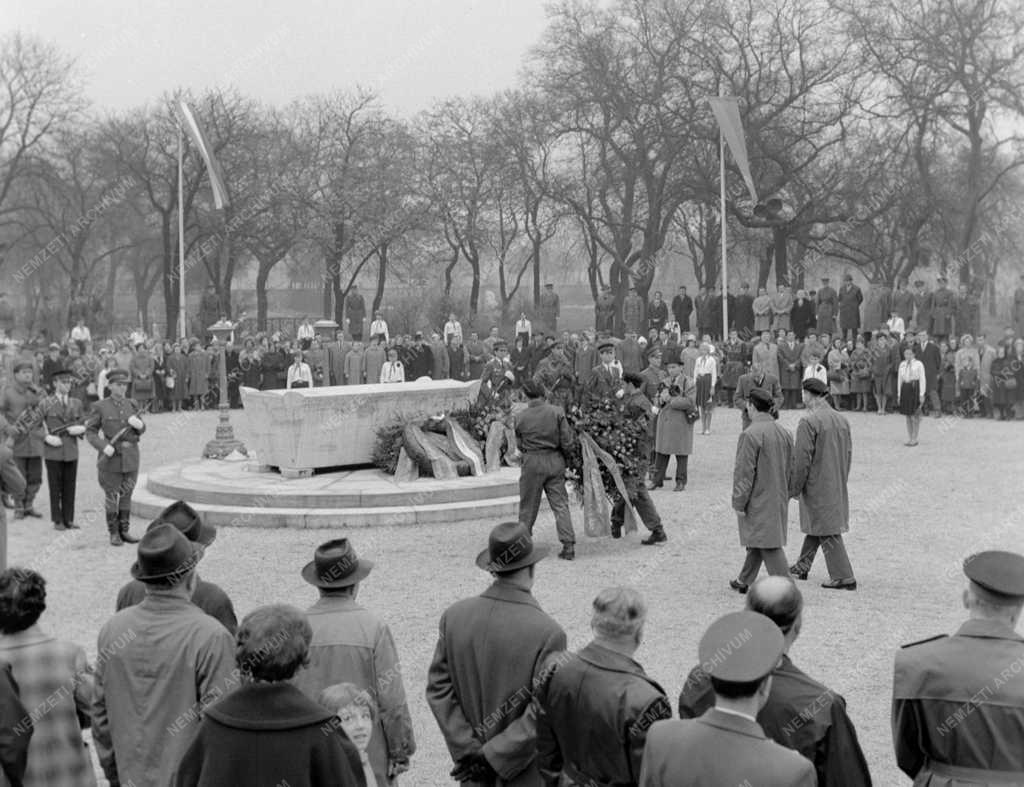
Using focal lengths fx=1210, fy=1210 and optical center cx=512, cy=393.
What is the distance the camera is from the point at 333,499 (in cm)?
1348

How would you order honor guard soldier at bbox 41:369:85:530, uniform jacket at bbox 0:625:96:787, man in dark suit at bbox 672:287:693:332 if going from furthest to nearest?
man in dark suit at bbox 672:287:693:332 → honor guard soldier at bbox 41:369:85:530 → uniform jacket at bbox 0:625:96:787

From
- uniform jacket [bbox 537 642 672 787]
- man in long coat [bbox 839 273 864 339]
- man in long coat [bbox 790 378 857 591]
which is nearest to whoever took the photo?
uniform jacket [bbox 537 642 672 787]

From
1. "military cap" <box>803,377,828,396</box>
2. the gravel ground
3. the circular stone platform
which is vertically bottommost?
the gravel ground

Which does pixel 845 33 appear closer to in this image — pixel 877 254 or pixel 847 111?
pixel 847 111

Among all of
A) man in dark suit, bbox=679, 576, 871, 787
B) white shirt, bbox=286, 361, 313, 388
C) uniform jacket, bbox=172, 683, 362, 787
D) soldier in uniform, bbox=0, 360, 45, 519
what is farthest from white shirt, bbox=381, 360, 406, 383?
uniform jacket, bbox=172, 683, 362, 787

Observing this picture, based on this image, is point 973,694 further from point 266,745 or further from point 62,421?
point 62,421

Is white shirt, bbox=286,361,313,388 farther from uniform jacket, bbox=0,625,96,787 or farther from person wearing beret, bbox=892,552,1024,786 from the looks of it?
person wearing beret, bbox=892,552,1024,786

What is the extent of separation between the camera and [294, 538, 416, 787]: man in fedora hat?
467cm

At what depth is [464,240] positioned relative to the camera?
153 ft

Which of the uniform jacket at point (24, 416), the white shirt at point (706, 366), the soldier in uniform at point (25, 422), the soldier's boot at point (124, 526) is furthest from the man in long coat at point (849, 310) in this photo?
the soldier's boot at point (124, 526)

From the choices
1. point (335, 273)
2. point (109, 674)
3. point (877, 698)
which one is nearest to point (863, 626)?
point (877, 698)

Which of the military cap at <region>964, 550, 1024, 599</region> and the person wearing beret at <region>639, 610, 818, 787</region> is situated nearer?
the person wearing beret at <region>639, 610, 818, 787</region>

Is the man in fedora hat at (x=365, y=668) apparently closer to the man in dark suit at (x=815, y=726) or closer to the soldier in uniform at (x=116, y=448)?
the man in dark suit at (x=815, y=726)

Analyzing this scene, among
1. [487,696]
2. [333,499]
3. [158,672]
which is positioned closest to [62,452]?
[333,499]
